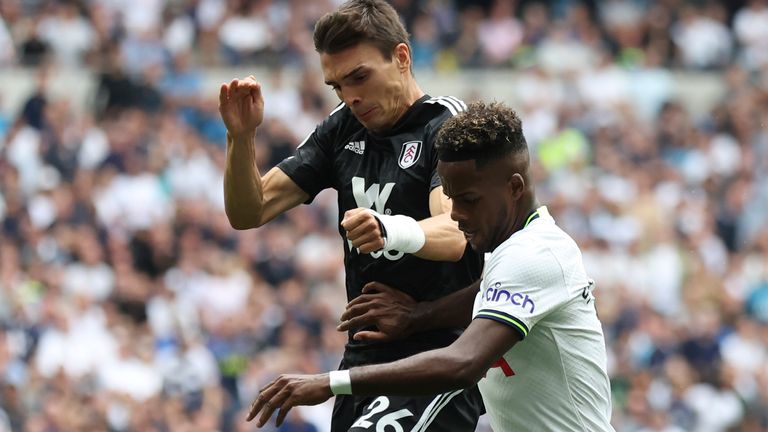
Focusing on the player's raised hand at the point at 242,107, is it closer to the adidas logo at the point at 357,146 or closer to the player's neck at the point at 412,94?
the adidas logo at the point at 357,146

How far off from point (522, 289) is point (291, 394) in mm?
900

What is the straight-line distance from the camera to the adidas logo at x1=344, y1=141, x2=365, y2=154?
6234 millimetres

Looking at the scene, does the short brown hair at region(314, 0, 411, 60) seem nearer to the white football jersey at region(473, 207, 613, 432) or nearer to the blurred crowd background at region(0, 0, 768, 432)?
the white football jersey at region(473, 207, 613, 432)

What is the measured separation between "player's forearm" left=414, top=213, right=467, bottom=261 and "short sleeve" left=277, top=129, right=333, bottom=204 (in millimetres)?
904

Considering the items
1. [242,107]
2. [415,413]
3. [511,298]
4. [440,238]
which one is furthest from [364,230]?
[242,107]

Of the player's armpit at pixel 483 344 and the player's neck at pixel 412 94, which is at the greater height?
the player's neck at pixel 412 94

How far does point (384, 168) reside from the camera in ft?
19.9

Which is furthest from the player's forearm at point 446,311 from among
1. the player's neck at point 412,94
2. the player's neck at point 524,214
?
the player's neck at point 412,94

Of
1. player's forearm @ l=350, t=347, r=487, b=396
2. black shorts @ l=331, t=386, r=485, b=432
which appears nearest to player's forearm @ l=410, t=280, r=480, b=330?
black shorts @ l=331, t=386, r=485, b=432

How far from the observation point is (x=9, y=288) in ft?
46.3

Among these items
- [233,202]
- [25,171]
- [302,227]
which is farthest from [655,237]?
[233,202]

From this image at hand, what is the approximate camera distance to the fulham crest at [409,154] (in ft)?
19.6

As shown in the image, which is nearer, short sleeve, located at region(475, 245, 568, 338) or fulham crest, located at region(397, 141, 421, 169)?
short sleeve, located at region(475, 245, 568, 338)

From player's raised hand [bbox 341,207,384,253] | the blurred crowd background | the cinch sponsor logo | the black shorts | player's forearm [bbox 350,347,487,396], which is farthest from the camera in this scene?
the blurred crowd background
